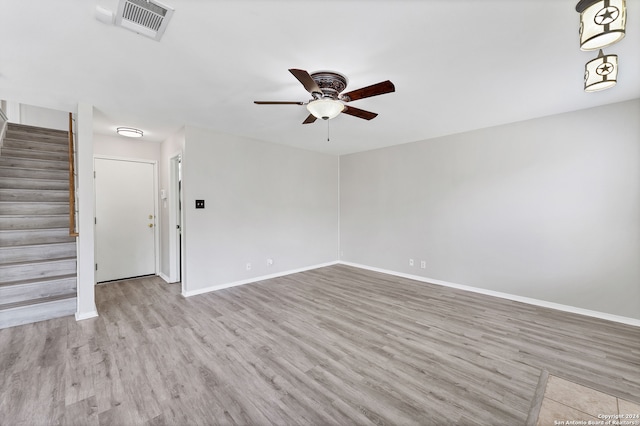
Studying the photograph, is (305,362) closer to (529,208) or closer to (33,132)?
(529,208)

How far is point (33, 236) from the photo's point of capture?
354cm

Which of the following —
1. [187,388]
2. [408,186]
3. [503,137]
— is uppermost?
[503,137]

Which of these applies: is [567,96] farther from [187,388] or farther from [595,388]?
[187,388]

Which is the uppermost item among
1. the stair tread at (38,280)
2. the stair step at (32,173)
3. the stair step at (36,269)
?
the stair step at (32,173)

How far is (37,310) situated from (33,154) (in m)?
2.77

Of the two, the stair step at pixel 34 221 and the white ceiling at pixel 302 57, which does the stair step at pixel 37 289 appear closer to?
the stair step at pixel 34 221

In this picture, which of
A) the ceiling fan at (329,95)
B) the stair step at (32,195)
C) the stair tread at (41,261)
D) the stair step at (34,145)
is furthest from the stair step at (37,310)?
the ceiling fan at (329,95)

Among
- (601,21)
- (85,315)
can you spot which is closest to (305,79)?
(601,21)

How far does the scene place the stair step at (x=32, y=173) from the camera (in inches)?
152

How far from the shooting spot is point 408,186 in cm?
496

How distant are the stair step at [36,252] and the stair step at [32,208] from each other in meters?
0.63

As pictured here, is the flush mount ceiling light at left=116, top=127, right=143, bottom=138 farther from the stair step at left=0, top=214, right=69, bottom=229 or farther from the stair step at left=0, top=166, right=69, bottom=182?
the stair step at left=0, top=214, right=69, bottom=229

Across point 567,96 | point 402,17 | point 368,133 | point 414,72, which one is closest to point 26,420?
point 402,17

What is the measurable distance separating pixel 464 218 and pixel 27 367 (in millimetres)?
5344
